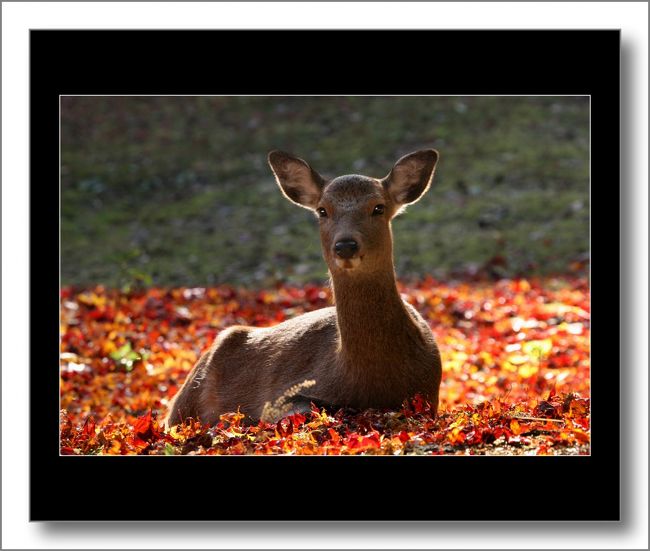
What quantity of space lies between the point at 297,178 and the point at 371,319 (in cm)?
118

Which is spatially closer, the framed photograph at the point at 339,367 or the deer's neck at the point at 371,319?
the framed photograph at the point at 339,367

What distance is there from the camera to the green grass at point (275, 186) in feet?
50.0

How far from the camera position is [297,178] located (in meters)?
7.26

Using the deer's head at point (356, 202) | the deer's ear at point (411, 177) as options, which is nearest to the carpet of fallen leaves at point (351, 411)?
the deer's head at point (356, 202)

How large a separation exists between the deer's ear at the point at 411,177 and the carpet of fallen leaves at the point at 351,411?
1506 mm

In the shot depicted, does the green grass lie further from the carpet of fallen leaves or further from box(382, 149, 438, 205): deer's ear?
box(382, 149, 438, 205): deer's ear

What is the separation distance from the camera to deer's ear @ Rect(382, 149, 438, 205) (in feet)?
23.2

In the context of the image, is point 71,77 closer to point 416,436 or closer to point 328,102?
point 416,436

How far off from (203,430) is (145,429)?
1.22ft

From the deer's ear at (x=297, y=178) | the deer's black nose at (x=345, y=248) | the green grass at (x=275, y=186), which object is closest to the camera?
the deer's black nose at (x=345, y=248)

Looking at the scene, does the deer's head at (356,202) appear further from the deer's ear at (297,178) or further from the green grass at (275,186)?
the green grass at (275,186)

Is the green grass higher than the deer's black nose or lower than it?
higher

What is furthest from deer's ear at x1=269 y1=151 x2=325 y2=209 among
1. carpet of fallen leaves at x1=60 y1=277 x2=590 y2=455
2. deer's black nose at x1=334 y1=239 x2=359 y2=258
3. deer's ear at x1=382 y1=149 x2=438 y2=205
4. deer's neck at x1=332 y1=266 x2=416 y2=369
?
carpet of fallen leaves at x1=60 y1=277 x2=590 y2=455

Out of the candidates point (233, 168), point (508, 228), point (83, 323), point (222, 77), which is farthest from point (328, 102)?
point (222, 77)
